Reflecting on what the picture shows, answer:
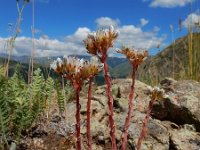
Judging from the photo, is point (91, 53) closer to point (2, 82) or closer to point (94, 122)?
point (2, 82)

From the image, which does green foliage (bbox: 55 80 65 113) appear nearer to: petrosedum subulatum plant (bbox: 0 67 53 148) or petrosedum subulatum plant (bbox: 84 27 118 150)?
petrosedum subulatum plant (bbox: 0 67 53 148)

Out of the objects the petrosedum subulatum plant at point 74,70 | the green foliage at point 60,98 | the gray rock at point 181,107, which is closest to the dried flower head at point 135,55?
the petrosedum subulatum plant at point 74,70

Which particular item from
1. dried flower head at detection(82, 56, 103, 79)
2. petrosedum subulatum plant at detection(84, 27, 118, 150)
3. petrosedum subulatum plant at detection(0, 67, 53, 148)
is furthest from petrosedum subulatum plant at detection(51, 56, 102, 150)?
petrosedum subulatum plant at detection(0, 67, 53, 148)

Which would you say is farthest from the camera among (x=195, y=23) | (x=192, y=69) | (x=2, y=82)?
(x=195, y=23)

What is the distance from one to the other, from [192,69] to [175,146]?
9.77 ft

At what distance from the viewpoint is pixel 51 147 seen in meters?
3.86

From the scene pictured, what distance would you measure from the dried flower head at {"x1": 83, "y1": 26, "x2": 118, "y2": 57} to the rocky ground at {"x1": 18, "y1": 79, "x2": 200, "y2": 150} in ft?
5.68

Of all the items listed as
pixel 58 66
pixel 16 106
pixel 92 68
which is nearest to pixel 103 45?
pixel 92 68

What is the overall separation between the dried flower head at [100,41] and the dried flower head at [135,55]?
0.27m

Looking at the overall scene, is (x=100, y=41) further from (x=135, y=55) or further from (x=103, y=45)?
(x=135, y=55)

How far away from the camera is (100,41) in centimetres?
217

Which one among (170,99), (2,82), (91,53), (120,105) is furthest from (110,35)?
(170,99)

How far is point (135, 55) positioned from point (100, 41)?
351mm

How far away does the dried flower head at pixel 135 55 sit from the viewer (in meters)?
2.43
